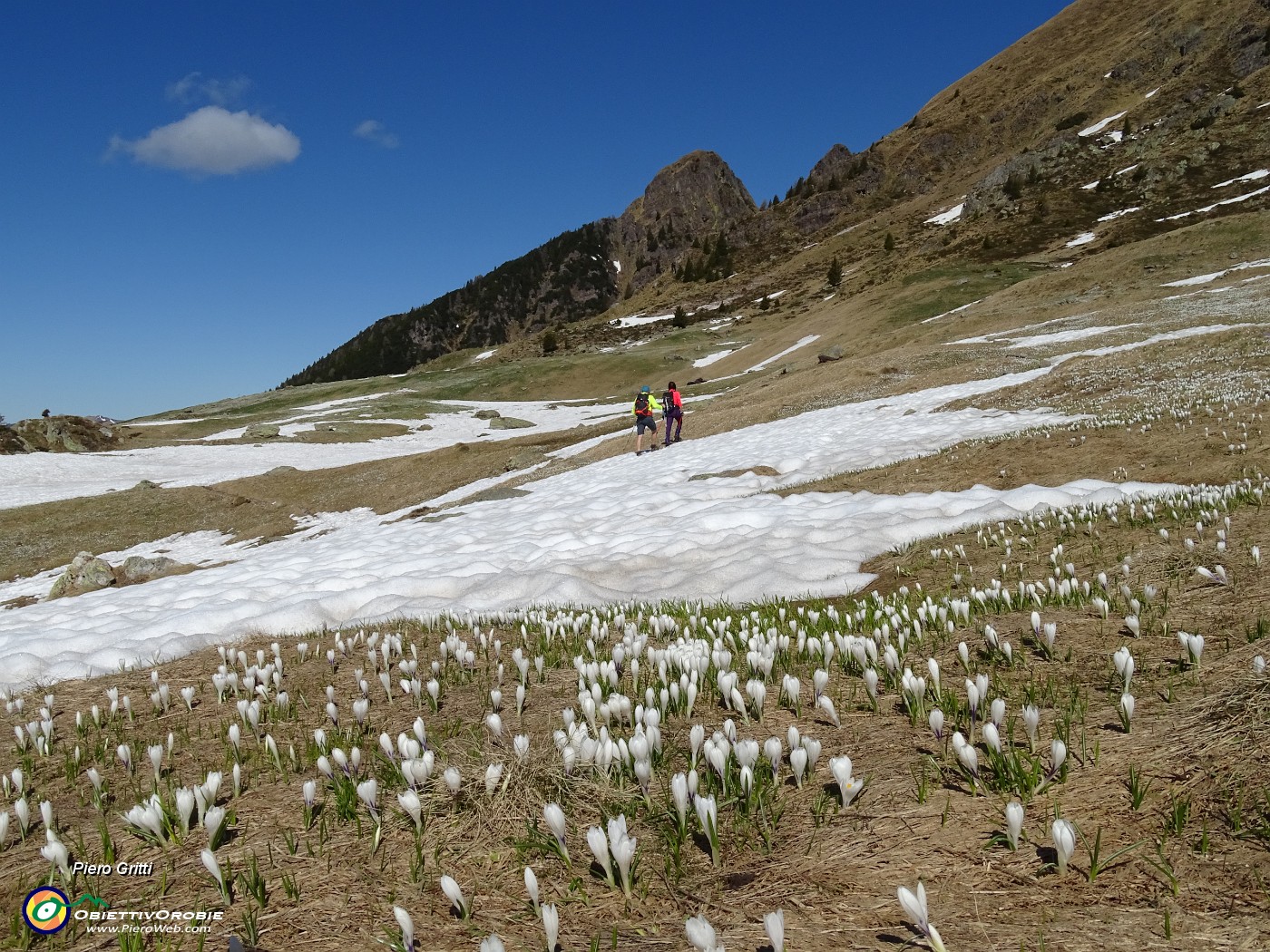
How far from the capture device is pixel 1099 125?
413 feet

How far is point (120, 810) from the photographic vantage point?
3857 mm

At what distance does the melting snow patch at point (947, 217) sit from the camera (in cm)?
12731

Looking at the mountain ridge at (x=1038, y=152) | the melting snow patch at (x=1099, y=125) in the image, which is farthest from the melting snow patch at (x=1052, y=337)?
the melting snow patch at (x=1099, y=125)

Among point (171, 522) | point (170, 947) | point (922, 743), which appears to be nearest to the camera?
point (170, 947)

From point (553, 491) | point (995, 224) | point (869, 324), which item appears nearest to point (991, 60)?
point (995, 224)

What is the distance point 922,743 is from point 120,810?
447 centimetres

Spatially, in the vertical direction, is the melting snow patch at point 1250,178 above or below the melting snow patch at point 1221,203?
above

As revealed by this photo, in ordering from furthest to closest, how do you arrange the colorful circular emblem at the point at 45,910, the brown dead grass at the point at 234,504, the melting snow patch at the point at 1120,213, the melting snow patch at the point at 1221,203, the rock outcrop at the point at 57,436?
the melting snow patch at the point at 1120,213
the melting snow patch at the point at 1221,203
the rock outcrop at the point at 57,436
the brown dead grass at the point at 234,504
the colorful circular emblem at the point at 45,910

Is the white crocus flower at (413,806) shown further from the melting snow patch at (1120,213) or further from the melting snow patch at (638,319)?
the melting snow patch at (638,319)

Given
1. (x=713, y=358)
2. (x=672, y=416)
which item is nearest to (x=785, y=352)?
(x=713, y=358)

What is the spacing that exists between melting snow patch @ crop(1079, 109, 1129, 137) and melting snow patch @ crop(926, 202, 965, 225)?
2230 cm

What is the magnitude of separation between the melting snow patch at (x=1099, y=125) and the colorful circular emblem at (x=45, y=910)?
154417 millimetres

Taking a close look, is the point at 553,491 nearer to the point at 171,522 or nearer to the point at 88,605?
the point at 88,605

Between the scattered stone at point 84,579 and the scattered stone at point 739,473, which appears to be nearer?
the scattered stone at point 739,473
